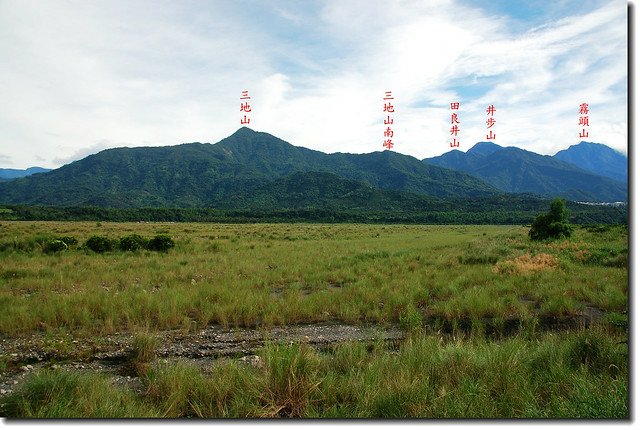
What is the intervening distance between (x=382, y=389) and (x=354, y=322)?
5003 millimetres

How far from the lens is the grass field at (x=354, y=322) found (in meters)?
4.08

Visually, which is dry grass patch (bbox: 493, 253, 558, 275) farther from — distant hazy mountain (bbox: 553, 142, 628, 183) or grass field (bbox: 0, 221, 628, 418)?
distant hazy mountain (bbox: 553, 142, 628, 183)

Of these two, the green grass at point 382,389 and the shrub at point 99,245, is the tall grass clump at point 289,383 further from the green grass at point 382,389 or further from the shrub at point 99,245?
the shrub at point 99,245

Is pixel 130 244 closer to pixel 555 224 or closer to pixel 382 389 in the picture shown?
pixel 382 389

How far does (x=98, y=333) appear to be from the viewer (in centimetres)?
790

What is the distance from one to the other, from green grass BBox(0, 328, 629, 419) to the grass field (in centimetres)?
2

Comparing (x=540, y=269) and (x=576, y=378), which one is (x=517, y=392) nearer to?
(x=576, y=378)

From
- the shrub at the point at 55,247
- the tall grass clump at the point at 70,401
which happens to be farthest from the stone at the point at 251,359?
the shrub at the point at 55,247

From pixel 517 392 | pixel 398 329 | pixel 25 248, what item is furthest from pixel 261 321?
pixel 25 248

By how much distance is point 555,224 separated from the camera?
84.3 ft

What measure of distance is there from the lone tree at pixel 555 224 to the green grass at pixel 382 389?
79.9 ft

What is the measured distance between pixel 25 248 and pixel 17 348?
1839 centimetres

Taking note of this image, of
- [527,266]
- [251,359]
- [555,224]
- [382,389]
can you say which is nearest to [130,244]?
[251,359]

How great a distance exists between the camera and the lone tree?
83.5 ft
